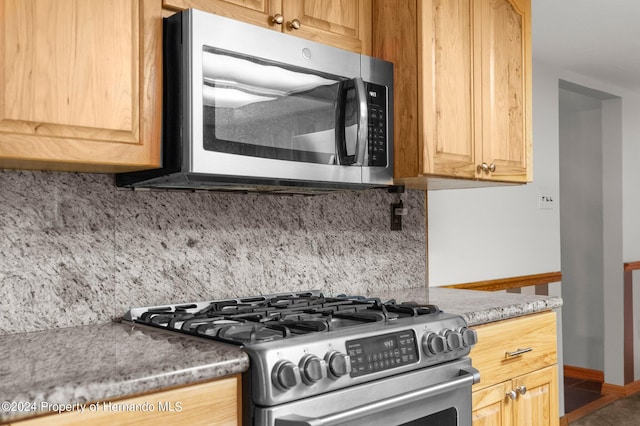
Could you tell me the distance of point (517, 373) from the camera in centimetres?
216

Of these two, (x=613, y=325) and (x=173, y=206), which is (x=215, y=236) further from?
(x=613, y=325)

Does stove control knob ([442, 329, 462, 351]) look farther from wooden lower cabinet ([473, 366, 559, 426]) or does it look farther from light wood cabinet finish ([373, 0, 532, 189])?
light wood cabinet finish ([373, 0, 532, 189])

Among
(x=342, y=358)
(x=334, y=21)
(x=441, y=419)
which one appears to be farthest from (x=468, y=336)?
(x=334, y=21)

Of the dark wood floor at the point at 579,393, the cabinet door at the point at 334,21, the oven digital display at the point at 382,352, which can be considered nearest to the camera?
the oven digital display at the point at 382,352

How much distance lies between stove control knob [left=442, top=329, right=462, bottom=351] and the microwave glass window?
0.64 meters

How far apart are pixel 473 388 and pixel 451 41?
1.26 metres

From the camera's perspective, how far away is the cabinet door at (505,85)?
240cm

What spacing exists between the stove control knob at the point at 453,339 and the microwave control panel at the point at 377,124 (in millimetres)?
656

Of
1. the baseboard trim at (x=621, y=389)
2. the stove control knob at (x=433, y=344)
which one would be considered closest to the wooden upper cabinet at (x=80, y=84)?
the stove control knob at (x=433, y=344)

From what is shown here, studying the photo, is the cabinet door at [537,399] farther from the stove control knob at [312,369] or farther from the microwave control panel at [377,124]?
the stove control knob at [312,369]

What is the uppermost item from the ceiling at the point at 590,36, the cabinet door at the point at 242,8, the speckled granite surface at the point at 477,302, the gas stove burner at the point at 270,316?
the ceiling at the point at 590,36

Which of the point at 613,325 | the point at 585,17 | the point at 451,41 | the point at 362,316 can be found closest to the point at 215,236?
the point at 362,316

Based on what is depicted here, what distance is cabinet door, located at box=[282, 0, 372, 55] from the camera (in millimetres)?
1948

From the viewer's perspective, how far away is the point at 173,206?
1.97m
